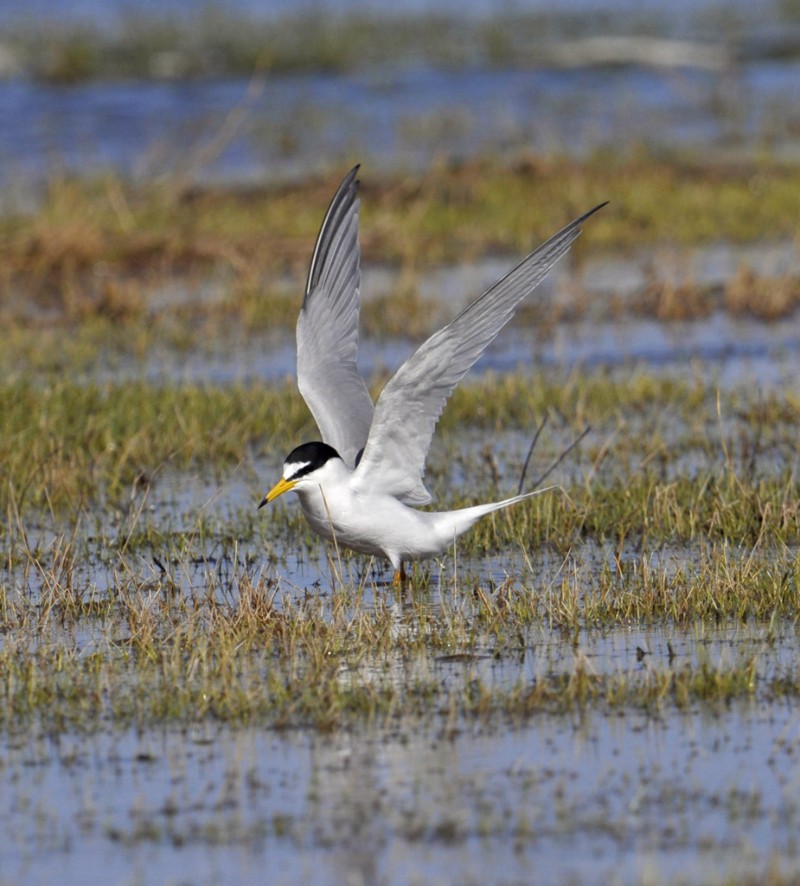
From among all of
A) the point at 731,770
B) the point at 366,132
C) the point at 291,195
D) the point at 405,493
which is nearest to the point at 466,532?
the point at 405,493

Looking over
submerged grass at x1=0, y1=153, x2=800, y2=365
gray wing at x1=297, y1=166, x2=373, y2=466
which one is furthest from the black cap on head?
submerged grass at x1=0, y1=153, x2=800, y2=365

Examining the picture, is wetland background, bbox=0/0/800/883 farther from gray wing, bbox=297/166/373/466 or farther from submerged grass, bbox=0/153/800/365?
gray wing, bbox=297/166/373/466

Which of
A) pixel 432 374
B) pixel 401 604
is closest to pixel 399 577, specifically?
pixel 401 604

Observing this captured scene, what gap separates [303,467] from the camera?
6.85 m

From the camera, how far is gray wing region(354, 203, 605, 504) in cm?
668

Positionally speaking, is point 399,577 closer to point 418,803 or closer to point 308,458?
point 308,458

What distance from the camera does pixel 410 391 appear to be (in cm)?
673

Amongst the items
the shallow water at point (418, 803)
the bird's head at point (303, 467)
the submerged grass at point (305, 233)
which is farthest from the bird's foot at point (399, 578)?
the submerged grass at point (305, 233)

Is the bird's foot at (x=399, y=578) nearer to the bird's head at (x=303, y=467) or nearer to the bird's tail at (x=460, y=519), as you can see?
the bird's tail at (x=460, y=519)

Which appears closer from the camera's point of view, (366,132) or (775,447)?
(775,447)

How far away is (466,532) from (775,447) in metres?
2.27

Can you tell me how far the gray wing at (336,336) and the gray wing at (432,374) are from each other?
1.98 feet

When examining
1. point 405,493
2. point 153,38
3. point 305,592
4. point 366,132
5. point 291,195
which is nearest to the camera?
point 305,592

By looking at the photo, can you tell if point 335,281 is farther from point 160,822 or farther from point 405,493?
point 160,822
